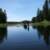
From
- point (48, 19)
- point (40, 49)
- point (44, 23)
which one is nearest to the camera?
point (40, 49)

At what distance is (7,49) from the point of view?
12695mm

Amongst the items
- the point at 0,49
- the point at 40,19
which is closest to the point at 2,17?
the point at 40,19

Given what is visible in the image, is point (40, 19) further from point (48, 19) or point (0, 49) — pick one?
point (0, 49)

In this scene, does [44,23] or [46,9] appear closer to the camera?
[46,9]

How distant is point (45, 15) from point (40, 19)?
2.19 meters

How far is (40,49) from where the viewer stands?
491 inches

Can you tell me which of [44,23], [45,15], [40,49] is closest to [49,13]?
[45,15]

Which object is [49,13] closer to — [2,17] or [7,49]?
[2,17]

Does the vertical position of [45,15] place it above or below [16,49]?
above

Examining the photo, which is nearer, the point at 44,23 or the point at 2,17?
the point at 2,17

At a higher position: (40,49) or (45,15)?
(45,15)

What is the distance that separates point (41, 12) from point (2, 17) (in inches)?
488

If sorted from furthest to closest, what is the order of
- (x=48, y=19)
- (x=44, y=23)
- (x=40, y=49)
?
(x=44, y=23), (x=48, y=19), (x=40, y=49)

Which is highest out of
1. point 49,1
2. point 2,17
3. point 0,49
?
point 49,1
